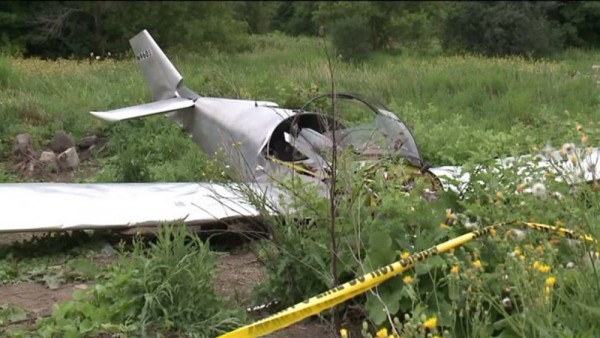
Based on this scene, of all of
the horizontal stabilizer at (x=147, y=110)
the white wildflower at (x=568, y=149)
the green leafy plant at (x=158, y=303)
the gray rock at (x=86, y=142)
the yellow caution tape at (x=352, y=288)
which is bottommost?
the gray rock at (x=86, y=142)

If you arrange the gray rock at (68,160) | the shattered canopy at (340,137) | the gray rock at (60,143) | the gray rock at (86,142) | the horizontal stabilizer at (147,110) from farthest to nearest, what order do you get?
the gray rock at (86,142) → the gray rock at (60,143) → the gray rock at (68,160) → the horizontal stabilizer at (147,110) → the shattered canopy at (340,137)

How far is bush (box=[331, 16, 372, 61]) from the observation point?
75.4 ft

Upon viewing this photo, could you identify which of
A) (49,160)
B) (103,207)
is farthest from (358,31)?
(103,207)

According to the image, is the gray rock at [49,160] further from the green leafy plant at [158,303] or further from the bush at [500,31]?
the bush at [500,31]

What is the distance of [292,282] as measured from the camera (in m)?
4.22

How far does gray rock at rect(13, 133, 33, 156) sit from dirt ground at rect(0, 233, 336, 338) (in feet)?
17.0

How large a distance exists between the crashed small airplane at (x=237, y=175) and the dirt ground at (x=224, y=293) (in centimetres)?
39

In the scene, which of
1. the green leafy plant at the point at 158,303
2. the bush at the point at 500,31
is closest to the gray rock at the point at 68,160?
the green leafy plant at the point at 158,303

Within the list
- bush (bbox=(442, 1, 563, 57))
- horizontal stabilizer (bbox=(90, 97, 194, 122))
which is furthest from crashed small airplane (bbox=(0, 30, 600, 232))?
bush (bbox=(442, 1, 563, 57))

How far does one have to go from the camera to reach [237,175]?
4398 millimetres

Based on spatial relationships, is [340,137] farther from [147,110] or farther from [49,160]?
[49,160]

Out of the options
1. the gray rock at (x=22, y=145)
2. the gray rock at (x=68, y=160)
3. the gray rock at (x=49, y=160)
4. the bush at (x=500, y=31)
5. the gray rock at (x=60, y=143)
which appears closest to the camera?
the gray rock at (x=49, y=160)

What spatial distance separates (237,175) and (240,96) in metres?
8.05

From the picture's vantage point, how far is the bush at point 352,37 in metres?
23.0
